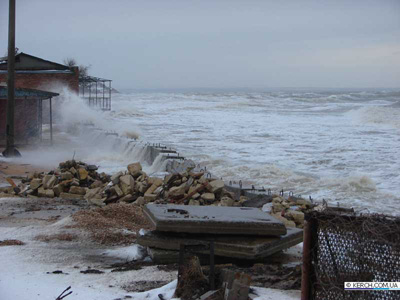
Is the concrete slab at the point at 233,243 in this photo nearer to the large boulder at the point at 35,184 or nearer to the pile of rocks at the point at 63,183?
the pile of rocks at the point at 63,183

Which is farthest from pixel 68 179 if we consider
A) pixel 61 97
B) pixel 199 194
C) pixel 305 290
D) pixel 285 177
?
pixel 61 97

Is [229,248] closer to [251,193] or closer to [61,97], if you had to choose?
[251,193]

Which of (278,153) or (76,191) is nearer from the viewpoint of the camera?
(76,191)

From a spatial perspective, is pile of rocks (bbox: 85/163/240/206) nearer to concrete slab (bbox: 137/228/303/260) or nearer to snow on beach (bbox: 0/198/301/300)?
snow on beach (bbox: 0/198/301/300)

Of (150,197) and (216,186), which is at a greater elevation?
(216,186)

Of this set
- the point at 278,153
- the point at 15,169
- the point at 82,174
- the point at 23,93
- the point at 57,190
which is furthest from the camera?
the point at 278,153

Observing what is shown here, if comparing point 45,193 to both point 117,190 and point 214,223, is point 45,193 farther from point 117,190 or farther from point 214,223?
point 214,223

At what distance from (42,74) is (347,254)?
104 feet

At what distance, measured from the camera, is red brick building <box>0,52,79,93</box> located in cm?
3278

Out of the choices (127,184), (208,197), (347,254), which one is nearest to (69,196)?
(127,184)

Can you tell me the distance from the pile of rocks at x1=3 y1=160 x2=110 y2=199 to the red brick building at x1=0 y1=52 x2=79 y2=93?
21.9 metres

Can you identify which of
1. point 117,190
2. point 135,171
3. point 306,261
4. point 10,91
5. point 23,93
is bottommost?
point 117,190

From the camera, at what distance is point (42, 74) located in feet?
109

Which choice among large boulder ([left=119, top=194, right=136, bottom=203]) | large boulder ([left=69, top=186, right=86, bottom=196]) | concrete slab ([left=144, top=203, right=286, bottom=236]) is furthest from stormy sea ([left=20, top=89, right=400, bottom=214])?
concrete slab ([left=144, top=203, right=286, bottom=236])
